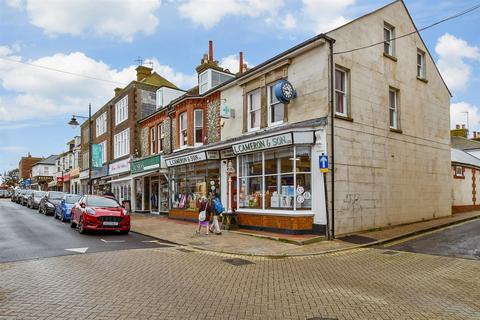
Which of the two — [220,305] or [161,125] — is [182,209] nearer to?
[161,125]

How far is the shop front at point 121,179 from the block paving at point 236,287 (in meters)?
19.6

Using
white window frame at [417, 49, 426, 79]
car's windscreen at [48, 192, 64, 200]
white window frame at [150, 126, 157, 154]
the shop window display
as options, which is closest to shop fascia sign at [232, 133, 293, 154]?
the shop window display

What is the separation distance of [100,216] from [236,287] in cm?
913

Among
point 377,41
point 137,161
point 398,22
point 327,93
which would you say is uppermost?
point 398,22

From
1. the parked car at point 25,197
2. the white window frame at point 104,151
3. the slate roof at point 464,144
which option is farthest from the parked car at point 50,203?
the slate roof at point 464,144

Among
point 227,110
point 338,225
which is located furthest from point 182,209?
point 338,225

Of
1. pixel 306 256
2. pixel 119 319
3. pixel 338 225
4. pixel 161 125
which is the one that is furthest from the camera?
pixel 161 125

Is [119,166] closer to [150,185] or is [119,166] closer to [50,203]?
[150,185]

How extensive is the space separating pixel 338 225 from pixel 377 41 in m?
8.73

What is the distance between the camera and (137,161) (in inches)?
1071

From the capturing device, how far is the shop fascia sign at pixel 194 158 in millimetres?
18641

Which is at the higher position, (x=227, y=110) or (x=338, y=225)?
(x=227, y=110)

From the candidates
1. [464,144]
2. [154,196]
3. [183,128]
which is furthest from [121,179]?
[464,144]

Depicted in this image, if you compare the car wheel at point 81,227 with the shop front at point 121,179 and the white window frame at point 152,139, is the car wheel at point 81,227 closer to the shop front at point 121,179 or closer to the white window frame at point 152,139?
the white window frame at point 152,139
